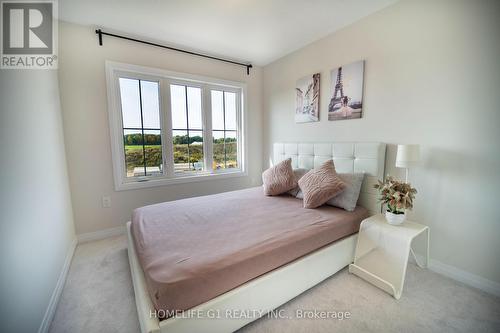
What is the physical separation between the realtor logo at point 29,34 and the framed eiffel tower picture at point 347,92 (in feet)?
9.71

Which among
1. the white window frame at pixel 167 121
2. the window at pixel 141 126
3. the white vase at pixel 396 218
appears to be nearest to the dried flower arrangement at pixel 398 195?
the white vase at pixel 396 218

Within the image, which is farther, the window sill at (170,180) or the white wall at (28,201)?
the window sill at (170,180)

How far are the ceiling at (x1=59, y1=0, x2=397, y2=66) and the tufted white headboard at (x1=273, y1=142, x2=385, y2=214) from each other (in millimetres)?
1429

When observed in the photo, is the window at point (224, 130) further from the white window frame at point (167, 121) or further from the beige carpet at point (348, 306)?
the beige carpet at point (348, 306)

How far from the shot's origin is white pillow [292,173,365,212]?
6.85 ft

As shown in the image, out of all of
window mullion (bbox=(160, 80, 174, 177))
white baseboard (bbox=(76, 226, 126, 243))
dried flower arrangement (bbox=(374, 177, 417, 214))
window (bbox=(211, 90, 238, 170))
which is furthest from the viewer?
window (bbox=(211, 90, 238, 170))

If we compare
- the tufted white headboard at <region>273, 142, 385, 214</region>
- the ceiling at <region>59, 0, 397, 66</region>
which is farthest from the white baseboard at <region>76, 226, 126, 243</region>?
the tufted white headboard at <region>273, 142, 385, 214</region>

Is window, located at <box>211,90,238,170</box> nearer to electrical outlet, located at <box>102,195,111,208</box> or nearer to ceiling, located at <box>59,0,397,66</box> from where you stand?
ceiling, located at <box>59,0,397,66</box>

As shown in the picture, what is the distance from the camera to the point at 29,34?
5.56ft

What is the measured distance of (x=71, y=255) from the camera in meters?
2.18

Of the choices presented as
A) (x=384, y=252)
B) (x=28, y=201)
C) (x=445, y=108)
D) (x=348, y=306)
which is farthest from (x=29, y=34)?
(x=445, y=108)

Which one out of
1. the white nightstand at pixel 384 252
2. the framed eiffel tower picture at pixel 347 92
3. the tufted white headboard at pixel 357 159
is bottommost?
the white nightstand at pixel 384 252

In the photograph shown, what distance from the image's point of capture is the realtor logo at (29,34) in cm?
133

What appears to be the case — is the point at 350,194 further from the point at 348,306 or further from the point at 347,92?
the point at 347,92
